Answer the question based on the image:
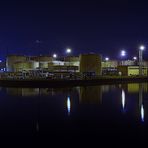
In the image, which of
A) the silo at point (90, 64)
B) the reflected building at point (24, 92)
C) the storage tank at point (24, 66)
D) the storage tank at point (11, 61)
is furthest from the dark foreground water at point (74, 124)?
the storage tank at point (11, 61)

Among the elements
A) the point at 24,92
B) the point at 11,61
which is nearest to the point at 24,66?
the point at 11,61

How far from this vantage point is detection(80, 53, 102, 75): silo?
31250 millimetres

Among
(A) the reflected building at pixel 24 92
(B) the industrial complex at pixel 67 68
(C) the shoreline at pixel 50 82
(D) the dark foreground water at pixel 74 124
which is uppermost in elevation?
(B) the industrial complex at pixel 67 68

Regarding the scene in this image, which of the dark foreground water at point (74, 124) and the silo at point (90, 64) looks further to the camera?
the silo at point (90, 64)

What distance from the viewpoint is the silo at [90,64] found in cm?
3125

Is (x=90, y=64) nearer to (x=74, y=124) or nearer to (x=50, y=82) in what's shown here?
(x=50, y=82)

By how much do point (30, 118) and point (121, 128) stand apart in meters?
3.42

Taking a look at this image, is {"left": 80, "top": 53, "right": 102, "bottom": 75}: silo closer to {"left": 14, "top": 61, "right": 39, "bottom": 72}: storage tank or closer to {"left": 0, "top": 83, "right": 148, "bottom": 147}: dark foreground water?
{"left": 14, "top": 61, "right": 39, "bottom": 72}: storage tank

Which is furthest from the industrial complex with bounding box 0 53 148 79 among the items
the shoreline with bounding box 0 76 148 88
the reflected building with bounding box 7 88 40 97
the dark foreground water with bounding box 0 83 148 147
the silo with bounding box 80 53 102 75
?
the dark foreground water with bounding box 0 83 148 147

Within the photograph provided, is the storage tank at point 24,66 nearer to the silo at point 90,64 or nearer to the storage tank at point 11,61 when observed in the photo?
the storage tank at point 11,61

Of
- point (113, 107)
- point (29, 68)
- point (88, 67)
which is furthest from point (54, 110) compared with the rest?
point (29, 68)

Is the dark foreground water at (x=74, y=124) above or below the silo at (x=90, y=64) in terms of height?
below

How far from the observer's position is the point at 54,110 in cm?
1121

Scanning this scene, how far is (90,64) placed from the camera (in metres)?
31.4
